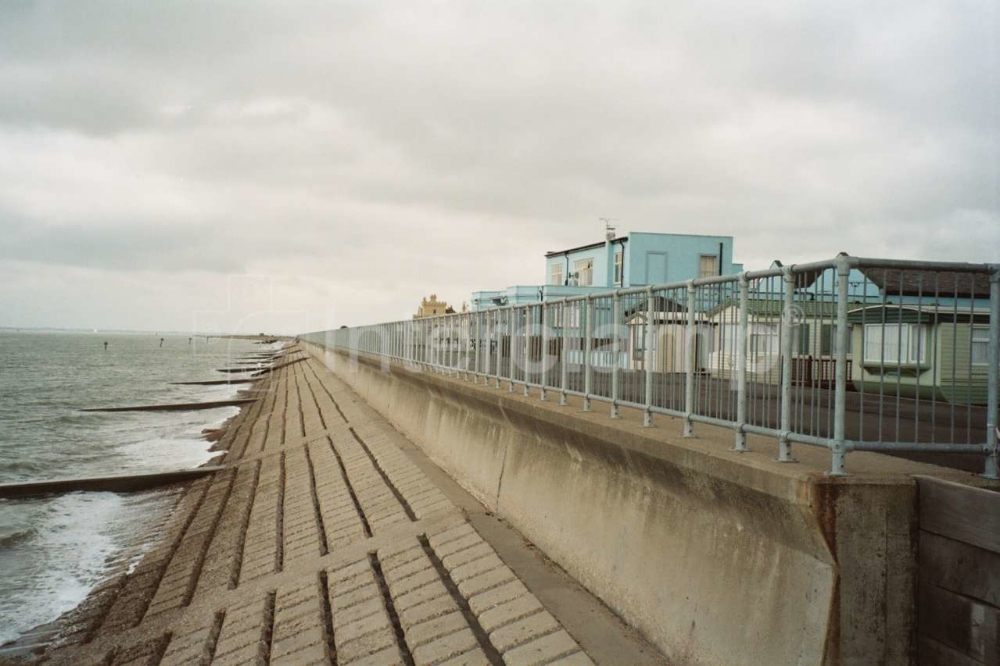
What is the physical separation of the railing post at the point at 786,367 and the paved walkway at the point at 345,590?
5.50 feet

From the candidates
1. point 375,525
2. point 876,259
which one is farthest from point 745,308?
point 375,525

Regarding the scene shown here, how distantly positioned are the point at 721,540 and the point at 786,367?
1127 mm

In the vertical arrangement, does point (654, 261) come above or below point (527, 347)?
above

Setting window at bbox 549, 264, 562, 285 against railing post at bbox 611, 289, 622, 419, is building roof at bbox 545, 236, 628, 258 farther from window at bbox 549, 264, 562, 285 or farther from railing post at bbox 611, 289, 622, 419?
railing post at bbox 611, 289, 622, 419

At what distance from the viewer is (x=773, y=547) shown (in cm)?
412

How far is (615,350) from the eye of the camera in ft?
22.6

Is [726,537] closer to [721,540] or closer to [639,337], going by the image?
[721,540]

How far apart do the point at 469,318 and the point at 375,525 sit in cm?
455

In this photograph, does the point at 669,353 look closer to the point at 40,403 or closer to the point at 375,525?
the point at 375,525

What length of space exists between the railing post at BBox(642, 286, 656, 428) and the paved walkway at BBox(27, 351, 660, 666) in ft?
5.09

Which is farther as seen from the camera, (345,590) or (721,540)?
(345,590)

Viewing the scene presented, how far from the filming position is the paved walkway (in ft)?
19.0

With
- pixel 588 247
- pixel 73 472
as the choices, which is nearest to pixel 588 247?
pixel 588 247

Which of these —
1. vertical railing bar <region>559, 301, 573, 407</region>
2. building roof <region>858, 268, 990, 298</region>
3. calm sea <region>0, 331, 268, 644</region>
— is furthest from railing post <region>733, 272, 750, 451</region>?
calm sea <region>0, 331, 268, 644</region>
